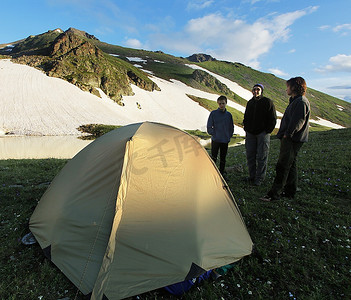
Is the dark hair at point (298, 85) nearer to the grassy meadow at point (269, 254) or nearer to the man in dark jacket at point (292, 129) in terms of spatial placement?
the man in dark jacket at point (292, 129)

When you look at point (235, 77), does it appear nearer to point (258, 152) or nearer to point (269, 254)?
point (258, 152)

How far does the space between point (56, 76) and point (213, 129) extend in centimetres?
5756

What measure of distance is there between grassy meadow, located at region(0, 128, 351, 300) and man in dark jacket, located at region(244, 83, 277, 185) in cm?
120

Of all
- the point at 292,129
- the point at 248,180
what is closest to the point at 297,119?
the point at 292,129

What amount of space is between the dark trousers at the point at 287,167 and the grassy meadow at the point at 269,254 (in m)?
0.40

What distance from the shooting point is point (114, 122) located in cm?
4691

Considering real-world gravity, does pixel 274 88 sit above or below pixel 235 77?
below

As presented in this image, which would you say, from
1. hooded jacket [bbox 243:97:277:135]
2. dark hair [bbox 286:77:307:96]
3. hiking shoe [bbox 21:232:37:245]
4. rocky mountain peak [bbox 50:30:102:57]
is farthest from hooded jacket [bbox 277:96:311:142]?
rocky mountain peak [bbox 50:30:102:57]

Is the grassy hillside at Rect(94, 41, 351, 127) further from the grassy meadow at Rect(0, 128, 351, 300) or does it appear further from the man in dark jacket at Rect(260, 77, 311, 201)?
the grassy meadow at Rect(0, 128, 351, 300)

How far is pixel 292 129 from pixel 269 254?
3.55 meters

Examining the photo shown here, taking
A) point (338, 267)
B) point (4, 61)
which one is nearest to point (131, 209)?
point (338, 267)

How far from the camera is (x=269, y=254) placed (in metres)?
4.76

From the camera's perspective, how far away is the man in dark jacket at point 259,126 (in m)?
7.80

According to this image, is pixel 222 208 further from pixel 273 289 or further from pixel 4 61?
pixel 4 61
